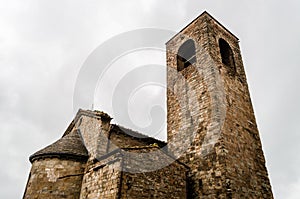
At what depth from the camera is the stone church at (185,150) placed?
7758mm

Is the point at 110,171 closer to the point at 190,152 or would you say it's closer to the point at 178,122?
the point at 190,152

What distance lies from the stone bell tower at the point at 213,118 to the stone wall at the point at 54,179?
13.9ft

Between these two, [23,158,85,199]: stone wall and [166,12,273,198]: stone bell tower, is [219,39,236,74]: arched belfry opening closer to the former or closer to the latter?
[166,12,273,198]: stone bell tower

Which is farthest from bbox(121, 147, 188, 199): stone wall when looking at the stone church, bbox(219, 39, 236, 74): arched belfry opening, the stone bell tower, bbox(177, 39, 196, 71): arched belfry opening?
bbox(219, 39, 236, 74): arched belfry opening

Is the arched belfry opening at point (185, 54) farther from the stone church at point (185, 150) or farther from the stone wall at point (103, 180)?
the stone wall at point (103, 180)

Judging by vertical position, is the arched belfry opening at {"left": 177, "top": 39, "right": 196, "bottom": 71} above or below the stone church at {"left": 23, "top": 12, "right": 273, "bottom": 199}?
above

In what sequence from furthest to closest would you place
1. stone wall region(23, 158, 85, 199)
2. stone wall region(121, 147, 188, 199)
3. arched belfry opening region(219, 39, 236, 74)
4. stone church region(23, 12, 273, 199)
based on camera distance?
arched belfry opening region(219, 39, 236, 74) → stone wall region(23, 158, 85, 199) → stone church region(23, 12, 273, 199) → stone wall region(121, 147, 188, 199)

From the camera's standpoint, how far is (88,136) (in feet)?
35.7

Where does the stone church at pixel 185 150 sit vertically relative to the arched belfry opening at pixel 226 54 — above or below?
below

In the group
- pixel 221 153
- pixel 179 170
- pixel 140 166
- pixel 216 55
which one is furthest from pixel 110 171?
pixel 216 55

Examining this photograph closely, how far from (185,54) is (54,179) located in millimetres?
9161

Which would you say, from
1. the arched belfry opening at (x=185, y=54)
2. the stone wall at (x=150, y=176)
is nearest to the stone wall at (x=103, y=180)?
the stone wall at (x=150, y=176)

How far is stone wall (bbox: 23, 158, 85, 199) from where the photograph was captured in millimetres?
9023

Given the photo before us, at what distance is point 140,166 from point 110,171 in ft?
3.18
